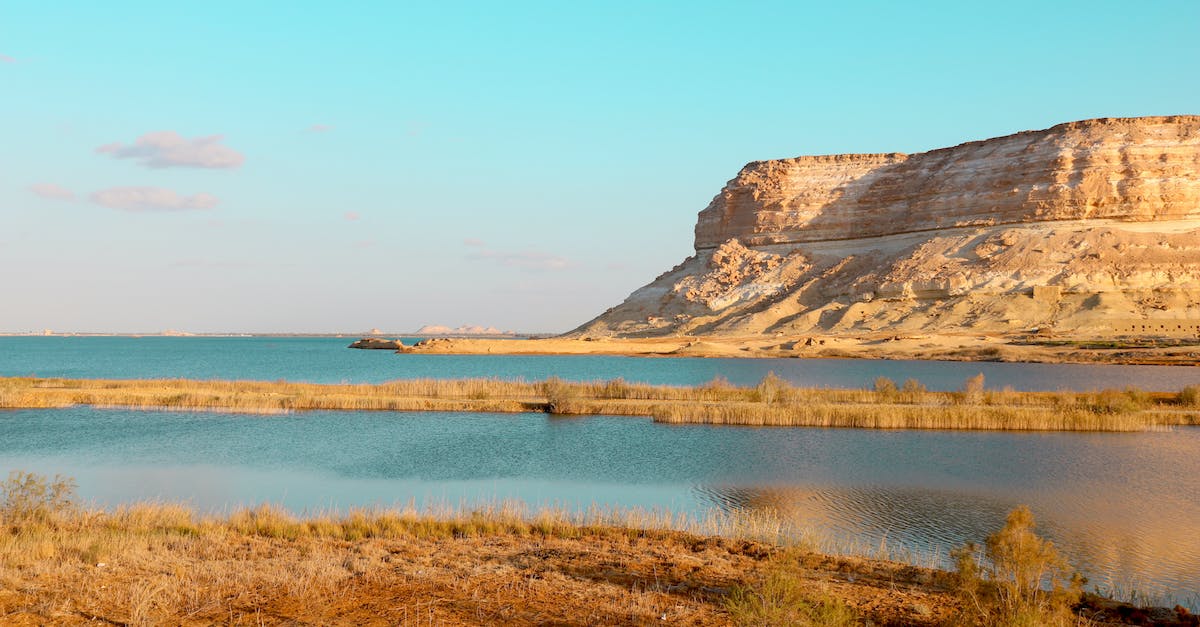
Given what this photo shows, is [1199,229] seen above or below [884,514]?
above

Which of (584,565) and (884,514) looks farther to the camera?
(884,514)

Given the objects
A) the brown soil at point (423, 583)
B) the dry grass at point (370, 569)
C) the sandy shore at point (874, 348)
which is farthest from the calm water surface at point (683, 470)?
the sandy shore at point (874, 348)

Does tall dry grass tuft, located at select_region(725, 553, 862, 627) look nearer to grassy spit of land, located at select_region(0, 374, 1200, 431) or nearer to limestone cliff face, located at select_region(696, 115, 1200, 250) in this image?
grassy spit of land, located at select_region(0, 374, 1200, 431)

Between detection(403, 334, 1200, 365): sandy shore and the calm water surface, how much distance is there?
43793 mm

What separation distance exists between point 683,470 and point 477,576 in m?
11.2

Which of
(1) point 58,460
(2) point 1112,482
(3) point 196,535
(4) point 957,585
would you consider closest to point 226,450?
(1) point 58,460

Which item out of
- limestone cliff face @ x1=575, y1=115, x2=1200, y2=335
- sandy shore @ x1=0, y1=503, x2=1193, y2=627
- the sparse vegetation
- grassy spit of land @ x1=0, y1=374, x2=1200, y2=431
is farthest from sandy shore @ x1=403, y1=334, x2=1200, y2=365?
the sparse vegetation

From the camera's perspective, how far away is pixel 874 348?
84.5m

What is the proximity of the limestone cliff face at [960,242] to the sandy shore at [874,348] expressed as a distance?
6036mm

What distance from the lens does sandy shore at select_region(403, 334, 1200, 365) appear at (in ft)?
222

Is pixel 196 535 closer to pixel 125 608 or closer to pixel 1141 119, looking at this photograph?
pixel 125 608

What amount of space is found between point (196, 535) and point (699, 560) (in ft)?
22.0

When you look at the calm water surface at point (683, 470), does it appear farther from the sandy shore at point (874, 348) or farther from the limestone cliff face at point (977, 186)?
the limestone cliff face at point (977, 186)

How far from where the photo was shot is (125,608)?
8.72m
